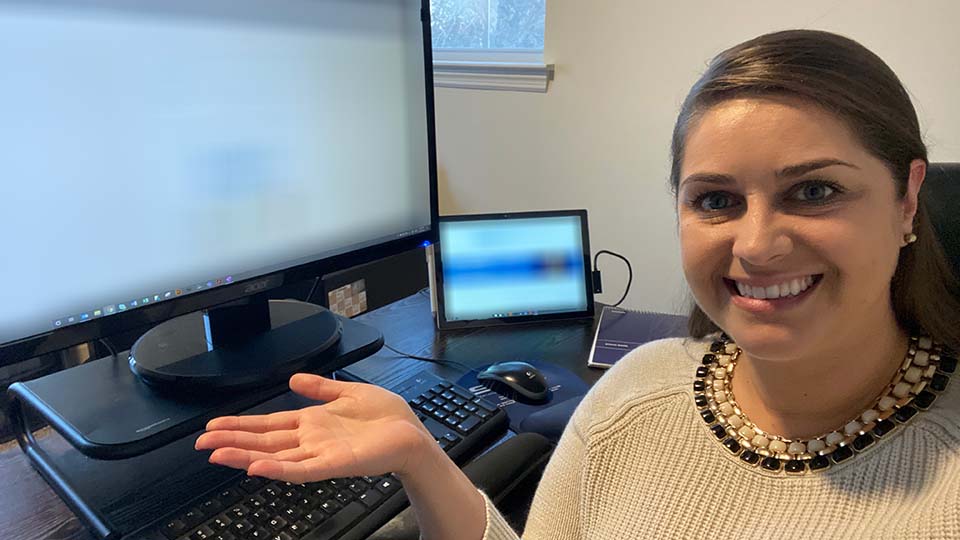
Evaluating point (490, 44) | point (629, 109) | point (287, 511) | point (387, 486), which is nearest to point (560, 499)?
point (387, 486)

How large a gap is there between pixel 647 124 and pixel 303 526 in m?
1.26

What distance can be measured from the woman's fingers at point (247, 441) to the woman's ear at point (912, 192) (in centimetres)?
62

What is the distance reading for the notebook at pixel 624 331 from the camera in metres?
1.19

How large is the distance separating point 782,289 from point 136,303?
0.68 meters

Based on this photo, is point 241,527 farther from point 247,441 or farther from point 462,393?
point 462,393

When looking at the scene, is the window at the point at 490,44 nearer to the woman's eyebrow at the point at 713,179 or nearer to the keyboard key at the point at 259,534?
the woman's eyebrow at the point at 713,179

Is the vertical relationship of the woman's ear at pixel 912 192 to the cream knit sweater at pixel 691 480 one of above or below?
above

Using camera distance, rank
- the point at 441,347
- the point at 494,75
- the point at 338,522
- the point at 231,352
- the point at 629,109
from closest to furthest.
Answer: the point at 338,522
the point at 231,352
the point at 441,347
the point at 629,109
the point at 494,75

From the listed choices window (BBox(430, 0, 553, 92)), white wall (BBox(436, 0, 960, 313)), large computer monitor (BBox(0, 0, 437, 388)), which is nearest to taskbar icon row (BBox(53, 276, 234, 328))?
large computer monitor (BBox(0, 0, 437, 388))

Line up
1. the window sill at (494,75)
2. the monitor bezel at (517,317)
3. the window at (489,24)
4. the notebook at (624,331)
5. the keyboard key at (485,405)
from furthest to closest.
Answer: the window at (489,24) < the window sill at (494,75) < the monitor bezel at (517,317) < the notebook at (624,331) < the keyboard key at (485,405)

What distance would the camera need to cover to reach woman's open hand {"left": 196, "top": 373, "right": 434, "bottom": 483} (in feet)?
2.10

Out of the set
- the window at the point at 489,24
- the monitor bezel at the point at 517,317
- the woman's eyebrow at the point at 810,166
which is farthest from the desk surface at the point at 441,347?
the window at the point at 489,24

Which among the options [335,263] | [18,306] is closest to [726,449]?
[335,263]

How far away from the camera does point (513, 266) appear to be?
133 cm
